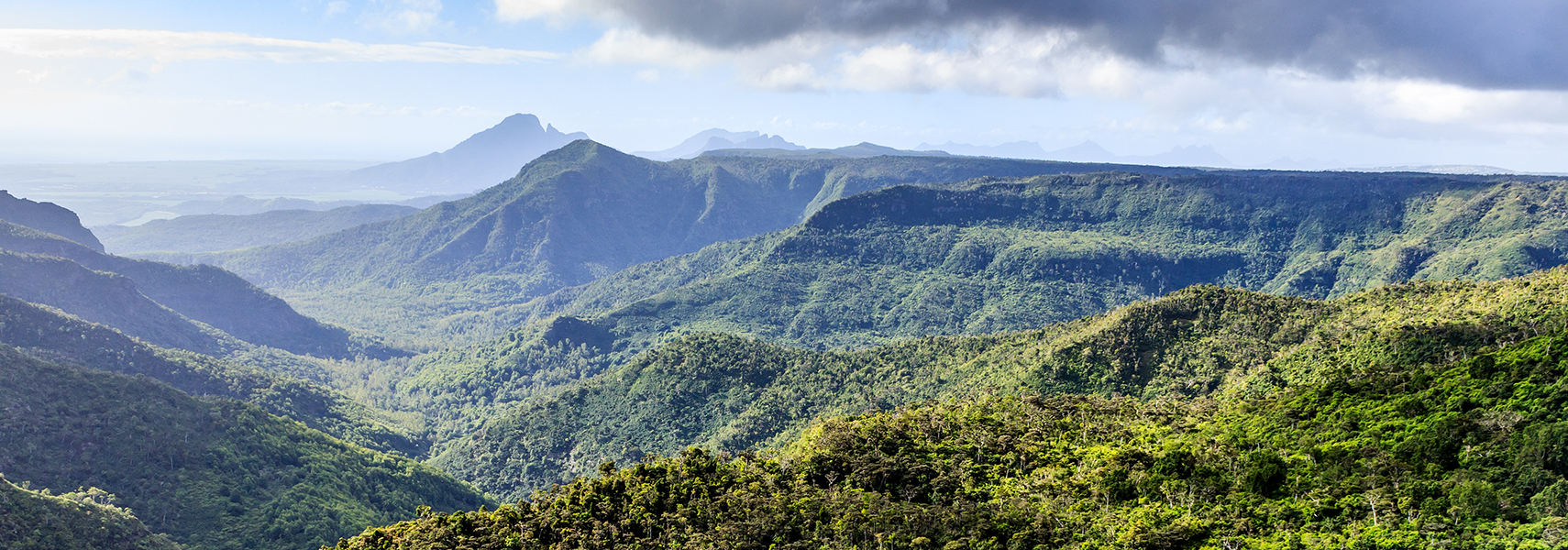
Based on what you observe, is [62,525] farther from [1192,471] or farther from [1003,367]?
[1003,367]

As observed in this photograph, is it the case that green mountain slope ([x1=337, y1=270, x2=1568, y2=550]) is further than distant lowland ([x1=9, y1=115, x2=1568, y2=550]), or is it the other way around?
distant lowland ([x1=9, y1=115, x2=1568, y2=550])

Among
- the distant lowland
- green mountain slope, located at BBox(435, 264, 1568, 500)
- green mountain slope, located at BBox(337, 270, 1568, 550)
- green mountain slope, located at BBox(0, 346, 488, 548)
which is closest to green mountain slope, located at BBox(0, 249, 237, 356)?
the distant lowland

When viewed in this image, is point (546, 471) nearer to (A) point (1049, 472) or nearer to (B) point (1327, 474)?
(A) point (1049, 472)

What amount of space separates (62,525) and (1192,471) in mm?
94146

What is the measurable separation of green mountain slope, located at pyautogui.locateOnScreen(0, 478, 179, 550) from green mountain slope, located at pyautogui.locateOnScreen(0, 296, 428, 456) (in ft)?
215

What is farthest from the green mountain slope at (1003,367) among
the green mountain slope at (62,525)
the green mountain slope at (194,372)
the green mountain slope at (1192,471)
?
the green mountain slope at (62,525)

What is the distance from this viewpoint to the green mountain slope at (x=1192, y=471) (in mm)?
43594

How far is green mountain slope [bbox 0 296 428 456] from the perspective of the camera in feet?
439

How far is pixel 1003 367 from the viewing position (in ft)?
359

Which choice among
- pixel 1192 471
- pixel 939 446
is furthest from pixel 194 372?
pixel 1192 471

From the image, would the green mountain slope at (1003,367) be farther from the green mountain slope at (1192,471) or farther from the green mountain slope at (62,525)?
the green mountain slope at (62,525)

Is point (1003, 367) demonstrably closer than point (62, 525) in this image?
No

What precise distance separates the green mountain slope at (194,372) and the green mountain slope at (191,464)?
28.1 metres

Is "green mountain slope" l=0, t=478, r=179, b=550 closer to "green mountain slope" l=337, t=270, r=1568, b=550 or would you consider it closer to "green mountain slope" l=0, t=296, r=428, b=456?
"green mountain slope" l=337, t=270, r=1568, b=550
